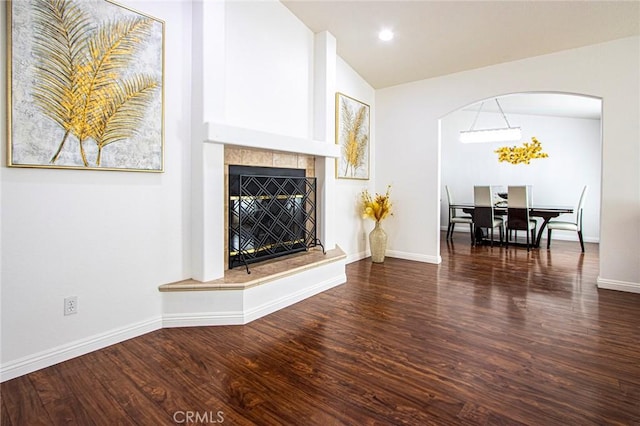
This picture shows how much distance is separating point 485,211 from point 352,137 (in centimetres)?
315

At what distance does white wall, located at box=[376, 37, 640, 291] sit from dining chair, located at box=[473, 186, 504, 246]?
1.88 metres

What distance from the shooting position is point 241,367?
204 centimetres

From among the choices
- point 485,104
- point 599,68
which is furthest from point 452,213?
point 599,68

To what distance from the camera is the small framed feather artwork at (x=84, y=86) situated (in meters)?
1.94

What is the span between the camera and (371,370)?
2.03 meters

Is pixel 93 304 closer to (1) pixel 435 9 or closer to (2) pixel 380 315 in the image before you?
(2) pixel 380 315

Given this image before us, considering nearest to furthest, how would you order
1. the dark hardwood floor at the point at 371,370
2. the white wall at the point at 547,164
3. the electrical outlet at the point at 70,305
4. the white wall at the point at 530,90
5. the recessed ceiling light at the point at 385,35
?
1. the dark hardwood floor at the point at 371,370
2. the electrical outlet at the point at 70,305
3. the white wall at the point at 530,90
4. the recessed ceiling light at the point at 385,35
5. the white wall at the point at 547,164

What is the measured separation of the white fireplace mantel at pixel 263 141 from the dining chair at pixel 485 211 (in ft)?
11.8

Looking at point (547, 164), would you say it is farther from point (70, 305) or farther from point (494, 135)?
point (70, 305)

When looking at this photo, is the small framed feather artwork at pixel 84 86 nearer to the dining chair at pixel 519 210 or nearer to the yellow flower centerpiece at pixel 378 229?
the yellow flower centerpiece at pixel 378 229

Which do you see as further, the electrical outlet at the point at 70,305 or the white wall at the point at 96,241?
the electrical outlet at the point at 70,305

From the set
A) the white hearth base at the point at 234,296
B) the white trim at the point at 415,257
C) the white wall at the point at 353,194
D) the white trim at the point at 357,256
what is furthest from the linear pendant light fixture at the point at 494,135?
the white hearth base at the point at 234,296

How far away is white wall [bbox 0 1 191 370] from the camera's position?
1957mm

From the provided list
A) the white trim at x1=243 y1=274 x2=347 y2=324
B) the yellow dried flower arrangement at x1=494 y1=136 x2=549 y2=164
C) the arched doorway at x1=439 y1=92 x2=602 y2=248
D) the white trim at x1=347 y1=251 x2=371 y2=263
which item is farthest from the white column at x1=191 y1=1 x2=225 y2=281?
the yellow dried flower arrangement at x1=494 y1=136 x2=549 y2=164
